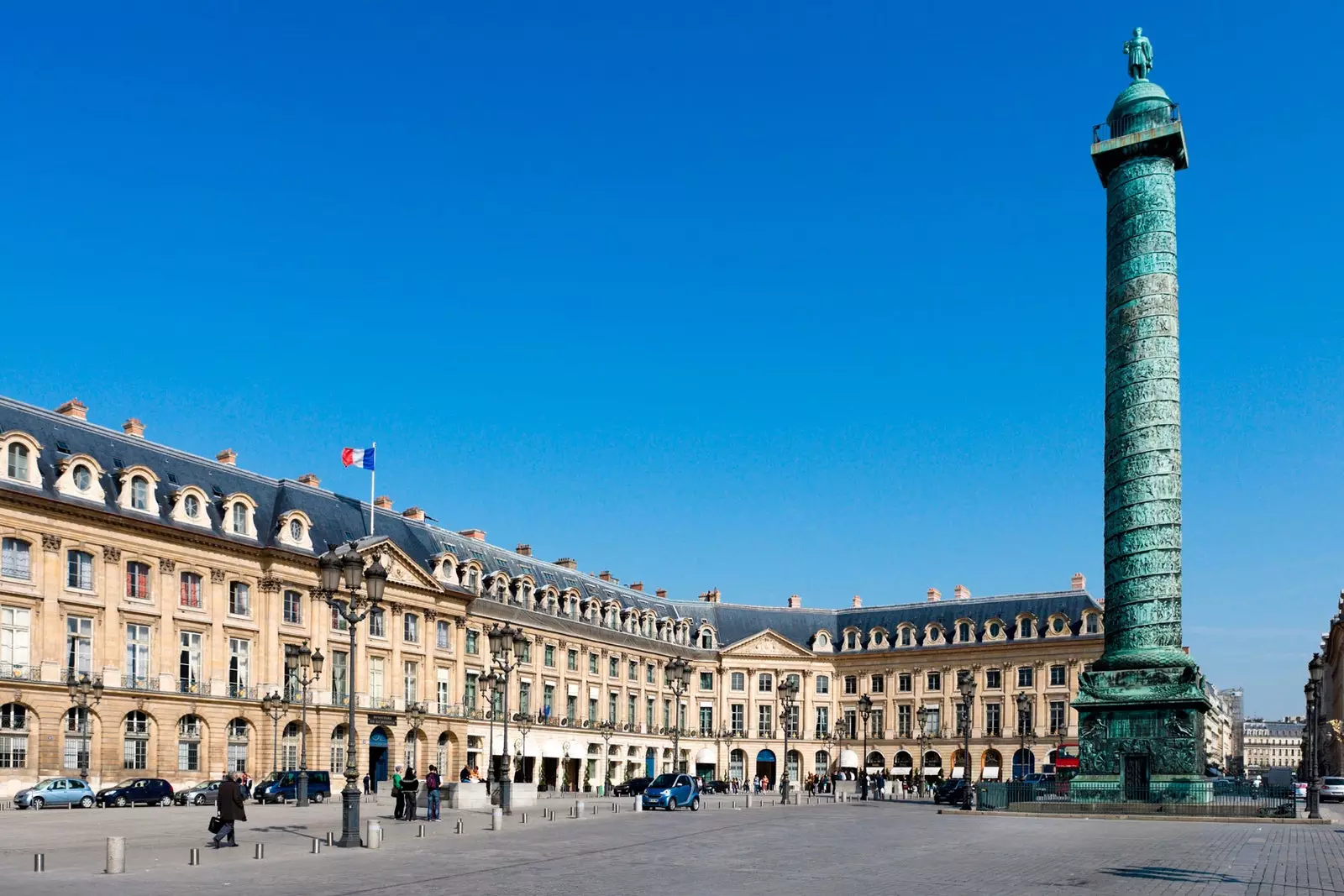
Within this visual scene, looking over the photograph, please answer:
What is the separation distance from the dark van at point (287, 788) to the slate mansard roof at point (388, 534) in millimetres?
12664

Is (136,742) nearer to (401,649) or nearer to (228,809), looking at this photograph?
(401,649)

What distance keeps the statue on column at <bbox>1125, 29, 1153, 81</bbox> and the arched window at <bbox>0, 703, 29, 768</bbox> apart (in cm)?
4866

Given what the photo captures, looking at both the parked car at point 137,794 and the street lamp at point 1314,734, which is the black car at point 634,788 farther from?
the street lamp at point 1314,734

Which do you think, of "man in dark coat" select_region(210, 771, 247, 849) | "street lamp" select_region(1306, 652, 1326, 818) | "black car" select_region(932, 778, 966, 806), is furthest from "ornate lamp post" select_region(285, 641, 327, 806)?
"street lamp" select_region(1306, 652, 1326, 818)

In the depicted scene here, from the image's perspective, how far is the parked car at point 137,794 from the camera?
4575cm

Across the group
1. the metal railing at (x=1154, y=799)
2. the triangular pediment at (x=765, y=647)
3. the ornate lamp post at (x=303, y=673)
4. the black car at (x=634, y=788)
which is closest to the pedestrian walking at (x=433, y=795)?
the ornate lamp post at (x=303, y=673)

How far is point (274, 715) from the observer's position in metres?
58.2

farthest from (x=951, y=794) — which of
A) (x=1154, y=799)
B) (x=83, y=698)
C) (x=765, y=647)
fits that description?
(x=765, y=647)

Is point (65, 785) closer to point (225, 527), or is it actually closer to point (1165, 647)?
point (225, 527)

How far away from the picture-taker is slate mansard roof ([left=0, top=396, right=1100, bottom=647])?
5275 centimetres

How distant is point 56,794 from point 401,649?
23340mm

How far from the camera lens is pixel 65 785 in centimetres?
4453

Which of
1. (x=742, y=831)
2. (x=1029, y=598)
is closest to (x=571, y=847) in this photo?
(x=742, y=831)

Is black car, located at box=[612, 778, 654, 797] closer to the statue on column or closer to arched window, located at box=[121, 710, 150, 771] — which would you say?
arched window, located at box=[121, 710, 150, 771]
